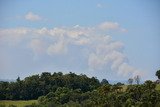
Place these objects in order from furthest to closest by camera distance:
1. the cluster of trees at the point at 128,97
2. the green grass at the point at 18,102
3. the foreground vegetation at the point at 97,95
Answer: the green grass at the point at 18,102 < the foreground vegetation at the point at 97,95 < the cluster of trees at the point at 128,97

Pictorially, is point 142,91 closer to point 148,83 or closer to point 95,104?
point 148,83

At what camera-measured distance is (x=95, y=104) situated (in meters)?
132

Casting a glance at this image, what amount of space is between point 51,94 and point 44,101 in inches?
528

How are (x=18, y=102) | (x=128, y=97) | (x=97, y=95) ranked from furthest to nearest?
1. (x=18, y=102)
2. (x=97, y=95)
3. (x=128, y=97)

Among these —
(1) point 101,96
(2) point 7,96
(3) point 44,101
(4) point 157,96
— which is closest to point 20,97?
(2) point 7,96


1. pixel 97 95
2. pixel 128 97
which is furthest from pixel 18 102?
pixel 128 97

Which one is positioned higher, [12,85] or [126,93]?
[12,85]

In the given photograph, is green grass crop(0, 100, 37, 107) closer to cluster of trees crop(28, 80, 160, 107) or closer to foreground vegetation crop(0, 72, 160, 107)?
foreground vegetation crop(0, 72, 160, 107)

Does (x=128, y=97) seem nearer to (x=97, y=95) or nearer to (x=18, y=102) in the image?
(x=97, y=95)

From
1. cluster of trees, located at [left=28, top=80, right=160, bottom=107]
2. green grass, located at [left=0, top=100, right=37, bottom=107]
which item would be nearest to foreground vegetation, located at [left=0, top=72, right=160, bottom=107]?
cluster of trees, located at [left=28, top=80, right=160, bottom=107]

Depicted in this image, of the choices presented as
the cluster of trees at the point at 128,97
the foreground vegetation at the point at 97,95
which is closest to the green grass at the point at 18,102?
the foreground vegetation at the point at 97,95

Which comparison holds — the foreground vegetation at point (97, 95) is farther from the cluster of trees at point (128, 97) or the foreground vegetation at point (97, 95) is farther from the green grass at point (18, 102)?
the green grass at point (18, 102)

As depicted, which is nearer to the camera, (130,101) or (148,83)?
(130,101)

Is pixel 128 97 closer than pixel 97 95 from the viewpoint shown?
Yes
